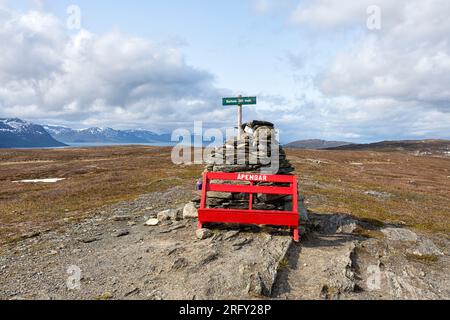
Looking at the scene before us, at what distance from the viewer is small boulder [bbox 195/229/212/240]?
15.2m

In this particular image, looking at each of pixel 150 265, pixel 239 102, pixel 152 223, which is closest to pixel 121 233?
pixel 152 223

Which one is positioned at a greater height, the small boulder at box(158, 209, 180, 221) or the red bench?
the red bench

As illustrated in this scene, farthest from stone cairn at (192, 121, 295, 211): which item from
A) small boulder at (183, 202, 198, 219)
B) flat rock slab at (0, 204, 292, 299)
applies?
flat rock slab at (0, 204, 292, 299)

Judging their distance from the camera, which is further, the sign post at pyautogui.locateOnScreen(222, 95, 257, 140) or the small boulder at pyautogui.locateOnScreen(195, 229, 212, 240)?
the sign post at pyautogui.locateOnScreen(222, 95, 257, 140)

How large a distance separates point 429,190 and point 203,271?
4998 centimetres

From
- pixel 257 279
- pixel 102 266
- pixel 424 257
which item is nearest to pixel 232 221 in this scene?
pixel 257 279

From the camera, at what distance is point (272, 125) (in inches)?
774

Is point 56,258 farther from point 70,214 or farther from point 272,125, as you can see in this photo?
point 272,125

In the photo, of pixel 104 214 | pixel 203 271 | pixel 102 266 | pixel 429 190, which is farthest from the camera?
pixel 429 190

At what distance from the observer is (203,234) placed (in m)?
15.2

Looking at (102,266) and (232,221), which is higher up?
(232,221)

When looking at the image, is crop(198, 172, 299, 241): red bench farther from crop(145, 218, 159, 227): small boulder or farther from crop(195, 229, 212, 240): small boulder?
crop(145, 218, 159, 227): small boulder

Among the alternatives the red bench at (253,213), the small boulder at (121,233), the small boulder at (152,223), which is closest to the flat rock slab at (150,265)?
the small boulder at (121,233)

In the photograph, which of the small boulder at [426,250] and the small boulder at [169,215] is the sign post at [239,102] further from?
the small boulder at [426,250]
